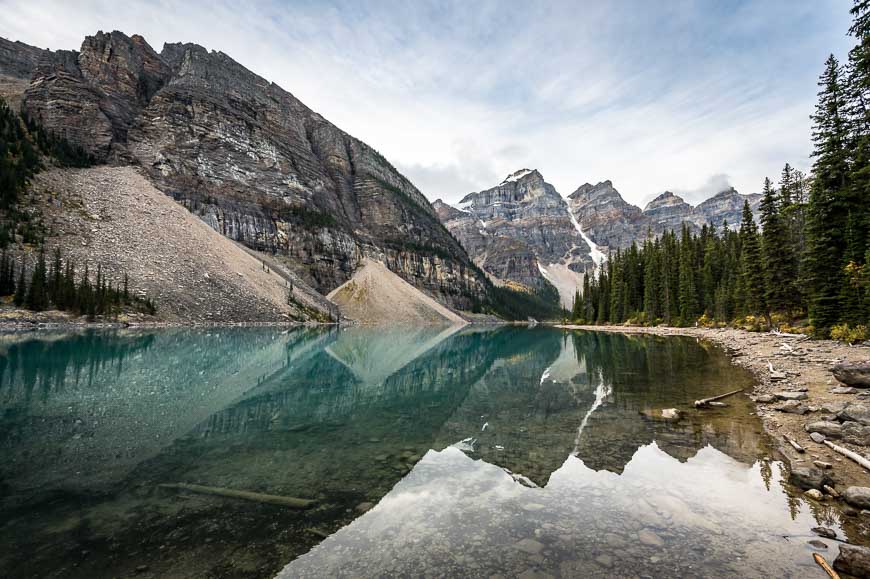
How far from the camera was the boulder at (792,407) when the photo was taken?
552 inches

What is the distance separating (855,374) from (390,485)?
1801cm

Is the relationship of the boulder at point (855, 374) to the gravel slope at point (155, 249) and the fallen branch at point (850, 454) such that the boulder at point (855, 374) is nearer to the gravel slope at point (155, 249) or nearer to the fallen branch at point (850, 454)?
the fallen branch at point (850, 454)

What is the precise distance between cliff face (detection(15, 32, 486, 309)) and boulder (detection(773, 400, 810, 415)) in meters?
128

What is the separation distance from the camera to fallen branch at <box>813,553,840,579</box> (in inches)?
214

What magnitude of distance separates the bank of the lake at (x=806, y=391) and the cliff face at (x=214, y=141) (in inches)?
4804

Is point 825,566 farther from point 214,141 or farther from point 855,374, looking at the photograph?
point 214,141

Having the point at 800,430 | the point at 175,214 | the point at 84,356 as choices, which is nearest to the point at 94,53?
the point at 175,214

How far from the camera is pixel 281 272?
11375cm

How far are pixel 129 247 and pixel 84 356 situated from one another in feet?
181

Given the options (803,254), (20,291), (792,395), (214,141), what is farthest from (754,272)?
(214,141)

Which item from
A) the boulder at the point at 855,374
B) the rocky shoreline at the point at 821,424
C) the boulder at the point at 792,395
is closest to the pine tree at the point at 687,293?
the rocky shoreline at the point at 821,424

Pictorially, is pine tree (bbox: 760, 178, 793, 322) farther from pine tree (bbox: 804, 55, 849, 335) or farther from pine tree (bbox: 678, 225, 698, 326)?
pine tree (bbox: 678, 225, 698, 326)

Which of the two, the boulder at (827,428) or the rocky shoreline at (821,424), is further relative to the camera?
the boulder at (827,428)

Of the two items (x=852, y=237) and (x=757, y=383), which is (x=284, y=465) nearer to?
(x=757, y=383)
